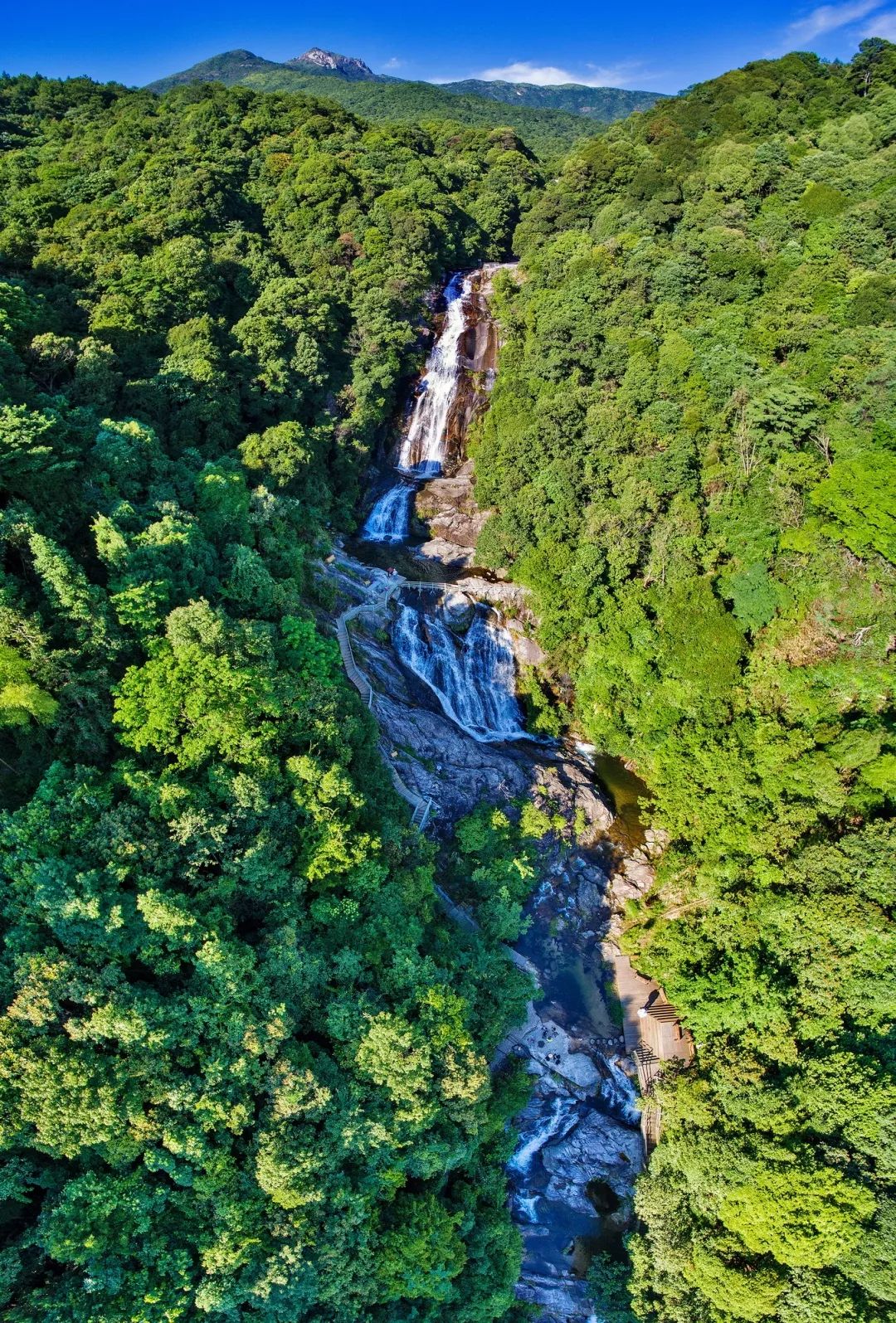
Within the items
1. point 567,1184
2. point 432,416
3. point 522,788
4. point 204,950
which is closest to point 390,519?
point 432,416

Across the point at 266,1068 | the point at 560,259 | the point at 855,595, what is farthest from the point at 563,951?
the point at 560,259

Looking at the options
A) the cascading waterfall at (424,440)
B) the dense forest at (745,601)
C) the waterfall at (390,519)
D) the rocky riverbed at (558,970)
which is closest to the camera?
the dense forest at (745,601)

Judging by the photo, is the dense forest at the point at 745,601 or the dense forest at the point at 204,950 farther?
the dense forest at the point at 745,601

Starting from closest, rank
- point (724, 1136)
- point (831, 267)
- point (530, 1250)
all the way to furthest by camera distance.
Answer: point (724, 1136), point (530, 1250), point (831, 267)

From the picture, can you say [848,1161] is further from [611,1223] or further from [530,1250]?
[530,1250]

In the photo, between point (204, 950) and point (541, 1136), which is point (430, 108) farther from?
point (541, 1136)

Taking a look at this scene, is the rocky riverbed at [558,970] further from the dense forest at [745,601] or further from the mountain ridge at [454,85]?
the mountain ridge at [454,85]

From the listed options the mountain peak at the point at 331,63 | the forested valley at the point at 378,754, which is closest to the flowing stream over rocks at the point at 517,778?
the forested valley at the point at 378,754
